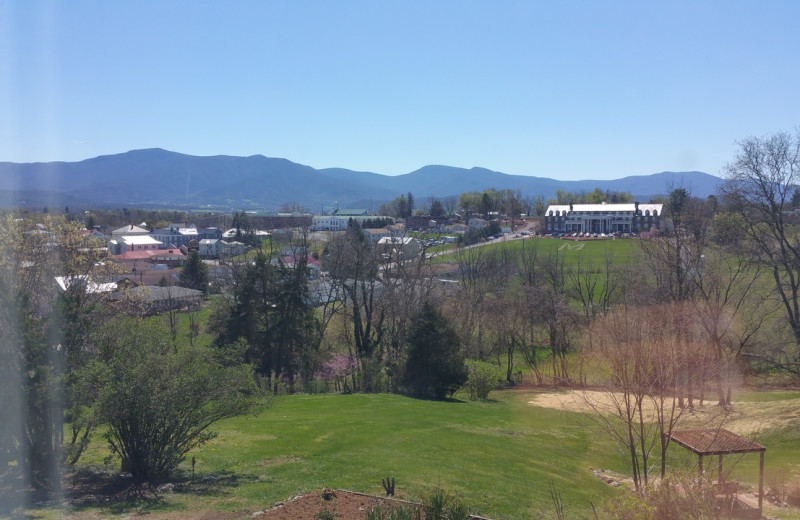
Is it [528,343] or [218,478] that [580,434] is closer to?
[218,478]

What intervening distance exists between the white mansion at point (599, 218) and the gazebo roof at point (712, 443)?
348 ft

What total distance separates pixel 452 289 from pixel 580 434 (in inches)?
1021

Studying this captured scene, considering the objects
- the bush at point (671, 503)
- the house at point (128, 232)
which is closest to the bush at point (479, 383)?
the bush at point (671, 503)

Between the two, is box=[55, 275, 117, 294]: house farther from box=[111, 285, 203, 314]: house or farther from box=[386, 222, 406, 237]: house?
box=[386, 222, 406, 237]: house

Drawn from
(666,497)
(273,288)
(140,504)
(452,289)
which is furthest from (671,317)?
(452,289)

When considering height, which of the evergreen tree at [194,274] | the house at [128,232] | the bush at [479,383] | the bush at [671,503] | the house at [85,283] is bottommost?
the bush at [479,383]

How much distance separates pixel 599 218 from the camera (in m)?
119

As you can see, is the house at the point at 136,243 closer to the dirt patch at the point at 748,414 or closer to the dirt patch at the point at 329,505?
the dirt patch at the point at 748,414

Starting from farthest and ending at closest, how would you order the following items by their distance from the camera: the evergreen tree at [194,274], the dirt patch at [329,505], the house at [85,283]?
1. the evergreen tree at [194,274]
2. the house at [85,283]
3. the dirt patch at [329,505]

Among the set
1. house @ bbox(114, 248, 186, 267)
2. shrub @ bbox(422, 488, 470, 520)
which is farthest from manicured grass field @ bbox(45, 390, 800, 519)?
house @ bbox(114, 248, 186, 267)

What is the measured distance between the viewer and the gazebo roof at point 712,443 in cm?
1170

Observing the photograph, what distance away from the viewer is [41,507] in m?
10.4

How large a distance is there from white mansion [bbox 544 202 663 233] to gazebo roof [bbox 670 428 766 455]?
10592cm

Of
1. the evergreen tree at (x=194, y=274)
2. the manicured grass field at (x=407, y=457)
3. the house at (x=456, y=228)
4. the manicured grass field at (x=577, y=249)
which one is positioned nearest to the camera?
the manicured grass field at (x=407, y=457)
